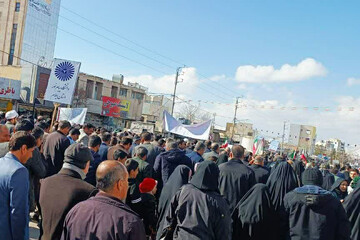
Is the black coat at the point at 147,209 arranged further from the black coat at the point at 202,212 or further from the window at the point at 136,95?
the window at the point at 136,95

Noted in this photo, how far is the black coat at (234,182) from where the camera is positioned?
4.95 meters

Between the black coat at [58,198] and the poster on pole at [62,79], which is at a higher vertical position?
the poster on pole at [62,79]

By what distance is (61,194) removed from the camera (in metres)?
2.83

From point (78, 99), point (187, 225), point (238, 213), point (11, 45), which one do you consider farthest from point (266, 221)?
point (11, 45)

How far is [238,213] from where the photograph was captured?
160 inches

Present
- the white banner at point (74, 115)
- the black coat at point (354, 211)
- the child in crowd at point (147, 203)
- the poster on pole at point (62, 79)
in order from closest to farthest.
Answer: the child in crowd at point (147, 203) → the black coat at point (354, 211) → the poster on pole at point (62, 79) → the white banner at point (74, 115)

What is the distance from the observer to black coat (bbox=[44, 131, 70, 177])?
559cm

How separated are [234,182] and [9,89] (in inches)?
1041

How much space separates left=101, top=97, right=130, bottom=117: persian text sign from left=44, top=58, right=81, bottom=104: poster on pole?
2760 cm

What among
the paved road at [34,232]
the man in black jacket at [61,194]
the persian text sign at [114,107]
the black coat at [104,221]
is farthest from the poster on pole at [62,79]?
the persian text sign at [114,107]

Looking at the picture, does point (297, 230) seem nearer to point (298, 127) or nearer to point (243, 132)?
point (243, 132)

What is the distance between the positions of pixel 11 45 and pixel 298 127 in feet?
240

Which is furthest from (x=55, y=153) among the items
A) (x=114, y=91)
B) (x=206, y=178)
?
(x=114, y=91)

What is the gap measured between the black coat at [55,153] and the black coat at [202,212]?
3014 millimetres
